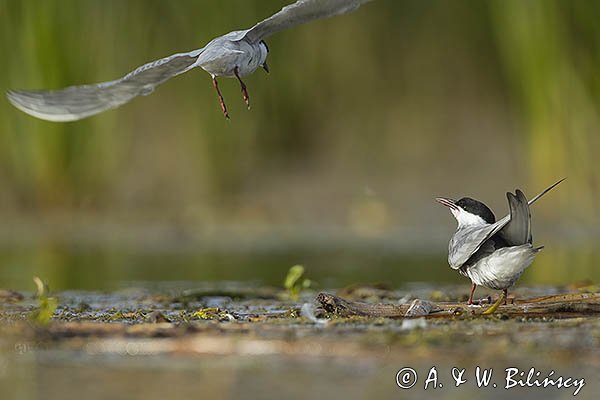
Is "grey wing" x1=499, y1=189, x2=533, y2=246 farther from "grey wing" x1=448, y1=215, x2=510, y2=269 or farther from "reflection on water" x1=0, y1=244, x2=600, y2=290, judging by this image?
"reflection on water" x1=0, y1=244, x2=600, y2=290

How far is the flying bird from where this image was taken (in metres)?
5.60

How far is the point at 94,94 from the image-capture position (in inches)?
251

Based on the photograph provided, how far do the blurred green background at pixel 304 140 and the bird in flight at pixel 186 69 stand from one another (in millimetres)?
3846

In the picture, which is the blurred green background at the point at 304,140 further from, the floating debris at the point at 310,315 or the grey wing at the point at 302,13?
the floating debris at the point at 310,315

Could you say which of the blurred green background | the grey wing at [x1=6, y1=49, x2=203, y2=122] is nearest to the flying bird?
the grey wing at [x1=6, y1=49, x2=203, y2=122]

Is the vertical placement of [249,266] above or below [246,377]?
above

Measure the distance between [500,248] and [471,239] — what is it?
6.9 inches

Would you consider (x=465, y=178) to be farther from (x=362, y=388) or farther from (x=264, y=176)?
(x=362, y=388)

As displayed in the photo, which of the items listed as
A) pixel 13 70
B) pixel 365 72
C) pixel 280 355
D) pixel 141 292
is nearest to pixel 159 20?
pixel 13 70

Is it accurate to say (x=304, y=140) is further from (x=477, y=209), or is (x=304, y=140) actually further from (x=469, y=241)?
(x=469, y=241)

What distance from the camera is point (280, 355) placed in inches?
172

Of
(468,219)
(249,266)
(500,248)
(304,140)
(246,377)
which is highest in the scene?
(304,140)

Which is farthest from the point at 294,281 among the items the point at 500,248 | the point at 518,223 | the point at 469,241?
the point at 518,223

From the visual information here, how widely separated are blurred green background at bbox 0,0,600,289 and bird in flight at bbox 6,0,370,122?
3846mm
